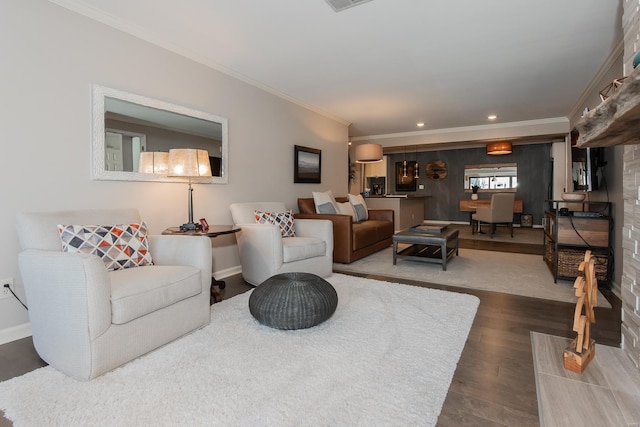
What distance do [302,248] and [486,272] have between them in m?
2.26

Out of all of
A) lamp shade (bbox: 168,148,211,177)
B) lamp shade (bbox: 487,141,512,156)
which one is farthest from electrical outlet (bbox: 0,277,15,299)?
lamp shade (bbox: 487,141,512,156)

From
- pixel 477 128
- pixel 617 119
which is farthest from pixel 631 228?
pixel 477 128

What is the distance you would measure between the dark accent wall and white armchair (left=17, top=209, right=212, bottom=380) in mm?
9210

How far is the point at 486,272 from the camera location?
3.85m

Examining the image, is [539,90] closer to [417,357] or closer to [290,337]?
[417,357]

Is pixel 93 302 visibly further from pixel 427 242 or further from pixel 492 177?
pixel 492 177

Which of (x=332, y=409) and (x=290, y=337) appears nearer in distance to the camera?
(x=332, y=409)

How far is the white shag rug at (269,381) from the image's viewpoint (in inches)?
53.5

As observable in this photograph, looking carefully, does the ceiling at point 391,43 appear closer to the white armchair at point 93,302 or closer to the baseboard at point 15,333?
the white armchair at point 93,302

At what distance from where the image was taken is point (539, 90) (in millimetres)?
4438

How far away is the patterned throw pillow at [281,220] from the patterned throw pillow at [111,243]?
1350 mm

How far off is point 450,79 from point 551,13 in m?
1.47

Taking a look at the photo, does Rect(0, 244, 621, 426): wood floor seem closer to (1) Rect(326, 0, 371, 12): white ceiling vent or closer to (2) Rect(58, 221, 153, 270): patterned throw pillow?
(2) Rect(58, 221, 153, 270): patterned throw pillow

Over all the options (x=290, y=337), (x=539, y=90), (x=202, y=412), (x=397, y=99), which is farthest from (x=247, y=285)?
(x=539, y=90)
